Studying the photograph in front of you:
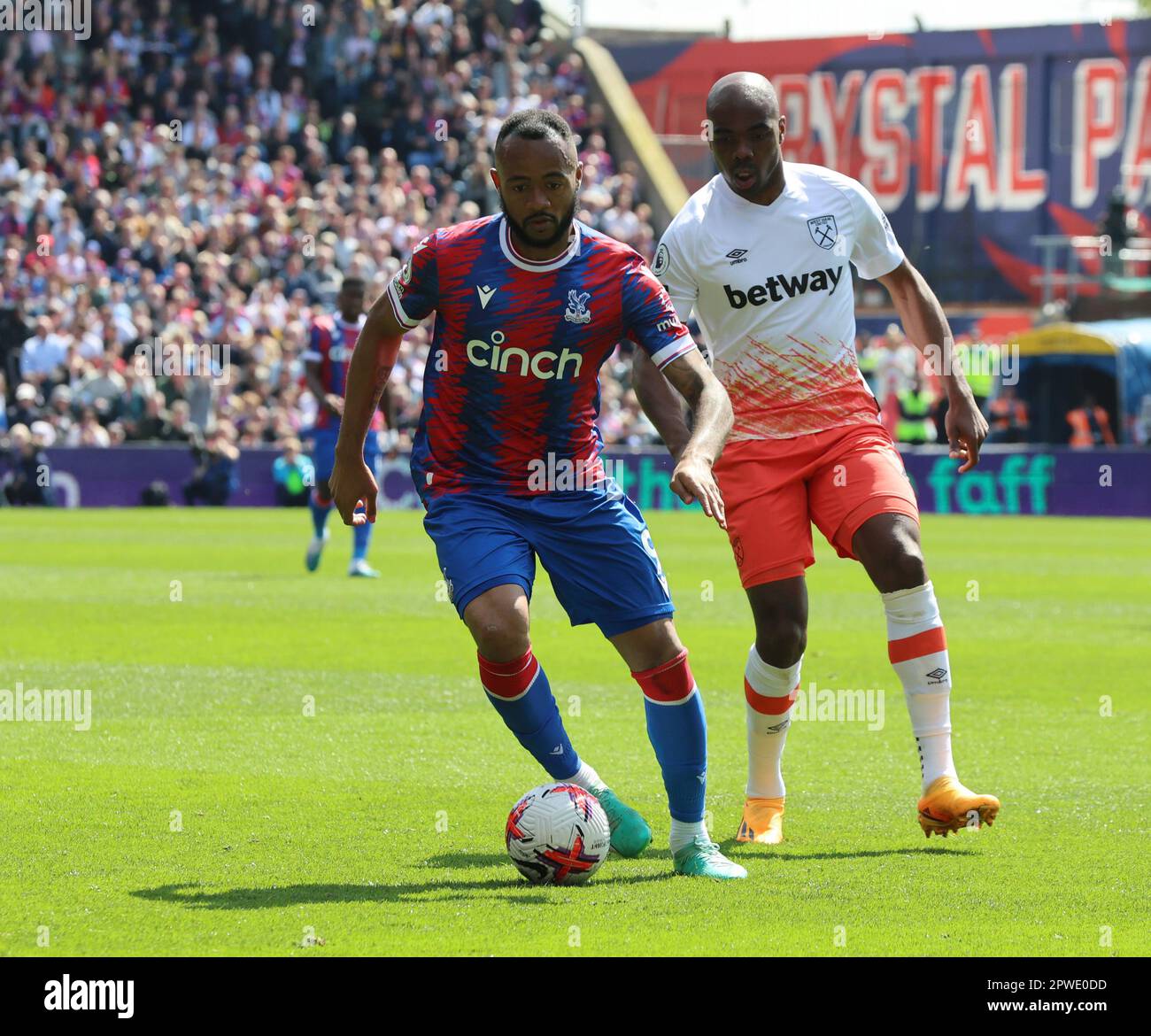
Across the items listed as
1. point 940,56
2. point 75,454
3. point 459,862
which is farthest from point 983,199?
point 459,862

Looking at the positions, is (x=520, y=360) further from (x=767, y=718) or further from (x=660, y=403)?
(x=767, y=718)

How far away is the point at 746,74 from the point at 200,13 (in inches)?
1171

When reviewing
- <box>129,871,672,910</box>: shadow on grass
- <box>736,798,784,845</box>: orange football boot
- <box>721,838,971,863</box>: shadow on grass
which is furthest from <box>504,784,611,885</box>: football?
<box>736,798,784,845</box>: orange football boot

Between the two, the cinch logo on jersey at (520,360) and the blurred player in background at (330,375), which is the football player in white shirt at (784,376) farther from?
the blurred player in background at (330,375)

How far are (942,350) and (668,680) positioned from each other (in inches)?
65.3

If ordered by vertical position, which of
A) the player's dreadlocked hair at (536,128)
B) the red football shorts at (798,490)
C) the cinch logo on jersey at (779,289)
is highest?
the player's dreadlocked hair at (536,128)

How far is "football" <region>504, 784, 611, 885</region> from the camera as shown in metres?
5.84

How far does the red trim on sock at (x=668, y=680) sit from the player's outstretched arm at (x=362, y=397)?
1.06 m

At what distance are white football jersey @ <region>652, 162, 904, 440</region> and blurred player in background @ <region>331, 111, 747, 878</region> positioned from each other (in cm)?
88

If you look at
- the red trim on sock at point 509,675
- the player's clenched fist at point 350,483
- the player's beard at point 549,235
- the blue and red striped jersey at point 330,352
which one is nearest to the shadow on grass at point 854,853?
the red trim on sock at point 509,675

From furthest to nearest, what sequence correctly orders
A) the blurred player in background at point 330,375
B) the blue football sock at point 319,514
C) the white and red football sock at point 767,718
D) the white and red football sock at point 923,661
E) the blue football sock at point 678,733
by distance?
1. the blue football sock at point 319,514
2. the blurred player in background at point 330,375
3. the white and red football sock at point 767,718
4. the white and red football sock at point 923,661
5. the blue football sock at point 678,733

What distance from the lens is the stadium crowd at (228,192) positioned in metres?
27.3

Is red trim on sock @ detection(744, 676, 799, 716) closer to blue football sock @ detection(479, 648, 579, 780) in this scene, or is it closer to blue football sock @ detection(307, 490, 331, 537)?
blue football sock @ detection(479, 648, 579, 780)

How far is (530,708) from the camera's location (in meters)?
6.19
